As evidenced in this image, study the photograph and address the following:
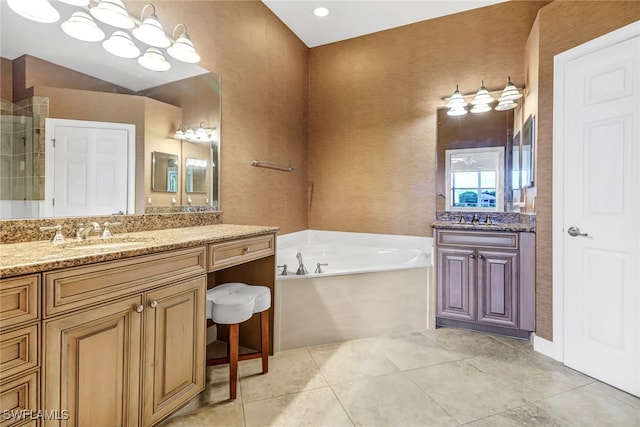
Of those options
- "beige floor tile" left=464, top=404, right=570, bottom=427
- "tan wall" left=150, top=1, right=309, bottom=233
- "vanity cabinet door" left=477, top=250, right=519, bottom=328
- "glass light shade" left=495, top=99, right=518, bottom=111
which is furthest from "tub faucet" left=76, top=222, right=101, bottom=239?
"glass light shade" left=495, top=99, right=518, bottom=111

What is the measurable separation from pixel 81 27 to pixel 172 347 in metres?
1.67

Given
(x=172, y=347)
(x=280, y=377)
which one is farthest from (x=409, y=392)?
(x=172, y=347)

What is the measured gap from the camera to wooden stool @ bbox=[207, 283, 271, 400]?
66.3 inches

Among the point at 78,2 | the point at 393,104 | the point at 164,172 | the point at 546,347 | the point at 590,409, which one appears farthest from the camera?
the point at 393,104

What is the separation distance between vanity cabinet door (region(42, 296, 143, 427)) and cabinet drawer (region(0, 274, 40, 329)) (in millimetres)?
64

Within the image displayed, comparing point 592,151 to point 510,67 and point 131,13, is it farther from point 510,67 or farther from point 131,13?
point 131,13

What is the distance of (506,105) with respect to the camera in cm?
275

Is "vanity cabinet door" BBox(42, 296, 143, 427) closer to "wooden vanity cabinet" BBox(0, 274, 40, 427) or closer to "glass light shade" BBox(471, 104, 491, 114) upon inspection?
"wooden vanity cabinet" BBox(0, 274, 40, 427)

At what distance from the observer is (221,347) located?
2.30 metres

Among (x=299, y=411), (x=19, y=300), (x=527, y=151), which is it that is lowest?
(x=299, y=411)

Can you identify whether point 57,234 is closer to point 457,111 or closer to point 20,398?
point 20,398

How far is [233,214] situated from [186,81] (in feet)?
3.46

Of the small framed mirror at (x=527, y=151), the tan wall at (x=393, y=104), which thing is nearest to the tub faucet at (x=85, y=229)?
the tan wall at (x=393, y=104)

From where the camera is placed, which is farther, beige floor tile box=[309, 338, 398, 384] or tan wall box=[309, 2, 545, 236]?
tan wall box=[309, 2, 545, 236]
